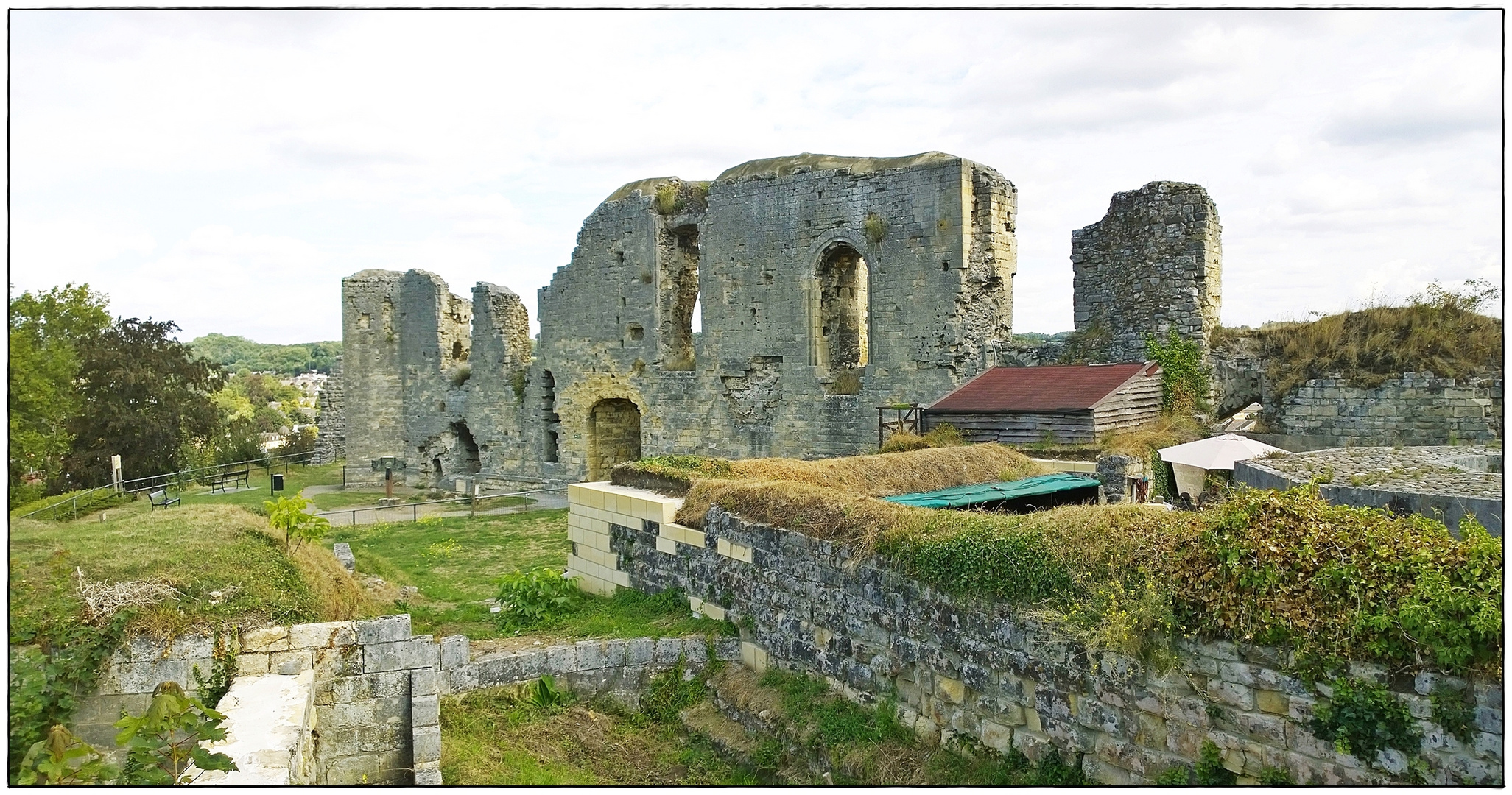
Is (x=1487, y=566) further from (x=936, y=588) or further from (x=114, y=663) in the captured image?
(x=114, y=663)

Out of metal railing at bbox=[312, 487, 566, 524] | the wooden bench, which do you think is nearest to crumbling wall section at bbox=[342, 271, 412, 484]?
the wooden bench

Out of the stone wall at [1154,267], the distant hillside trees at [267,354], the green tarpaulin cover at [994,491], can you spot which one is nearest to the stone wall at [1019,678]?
the green tarpaulin cover at [994,491]

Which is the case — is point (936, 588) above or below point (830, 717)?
above

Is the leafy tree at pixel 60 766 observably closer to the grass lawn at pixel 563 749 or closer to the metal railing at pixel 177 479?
the grass lawn at pixel 563 749

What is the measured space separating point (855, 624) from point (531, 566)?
7.85 metres

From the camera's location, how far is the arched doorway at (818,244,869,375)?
2281 centimetres

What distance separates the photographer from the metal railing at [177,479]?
1811 centimetres

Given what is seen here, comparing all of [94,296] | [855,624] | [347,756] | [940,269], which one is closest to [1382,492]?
[855,624]

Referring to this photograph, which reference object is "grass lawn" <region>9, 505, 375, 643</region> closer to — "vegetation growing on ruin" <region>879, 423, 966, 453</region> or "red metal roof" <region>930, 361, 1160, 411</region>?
"vegetation growing on ruin" <region>879, 423, 966, 453</region>

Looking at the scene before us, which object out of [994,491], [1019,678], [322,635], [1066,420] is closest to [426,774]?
[322,635]

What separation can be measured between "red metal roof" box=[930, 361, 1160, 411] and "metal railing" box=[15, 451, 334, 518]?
47.2 ft

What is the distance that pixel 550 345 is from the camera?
87.2ft

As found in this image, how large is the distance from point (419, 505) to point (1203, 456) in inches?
683

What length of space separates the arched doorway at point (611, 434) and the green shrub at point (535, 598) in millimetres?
14694
